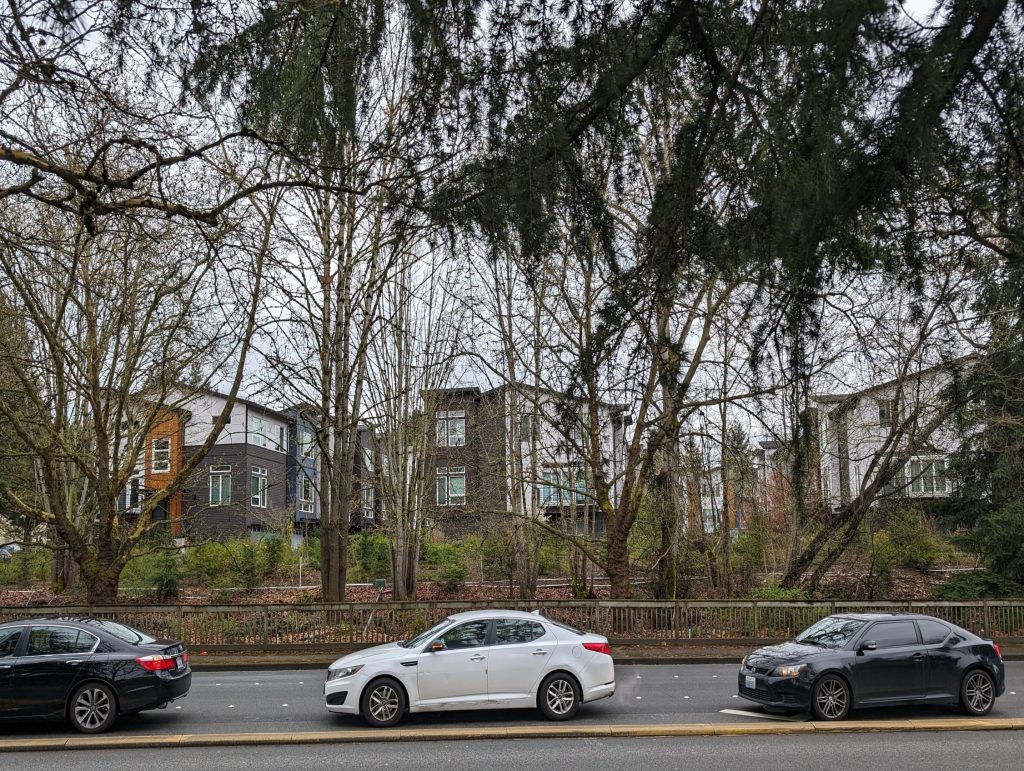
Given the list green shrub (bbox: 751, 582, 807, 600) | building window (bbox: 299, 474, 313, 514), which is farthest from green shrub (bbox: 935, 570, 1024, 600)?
building window (bbox: 299, 474, 313, 514)

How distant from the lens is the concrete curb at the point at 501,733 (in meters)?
11.4

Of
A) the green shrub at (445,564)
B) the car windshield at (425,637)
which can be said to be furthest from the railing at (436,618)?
the green shrub at (445,564)

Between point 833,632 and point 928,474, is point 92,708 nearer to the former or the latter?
point 833,632

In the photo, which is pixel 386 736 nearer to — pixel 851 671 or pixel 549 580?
pixel 851 671

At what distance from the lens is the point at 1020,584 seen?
27516mm

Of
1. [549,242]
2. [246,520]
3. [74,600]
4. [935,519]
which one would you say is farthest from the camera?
[246,520]

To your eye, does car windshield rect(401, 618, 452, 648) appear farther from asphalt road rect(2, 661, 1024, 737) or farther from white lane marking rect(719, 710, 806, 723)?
white lane marking rect(719, 710, 806, 723)

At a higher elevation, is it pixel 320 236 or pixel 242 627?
pixel 320 236

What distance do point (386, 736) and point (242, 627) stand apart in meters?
10.2

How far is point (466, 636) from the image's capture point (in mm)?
12859

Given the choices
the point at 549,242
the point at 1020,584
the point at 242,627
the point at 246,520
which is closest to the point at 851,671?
the point at 549,242

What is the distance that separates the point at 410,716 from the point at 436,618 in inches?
293

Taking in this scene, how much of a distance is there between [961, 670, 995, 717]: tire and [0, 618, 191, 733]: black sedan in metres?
10.6

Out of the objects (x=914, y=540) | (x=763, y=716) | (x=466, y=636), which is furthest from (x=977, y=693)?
(x=914, y=540)
